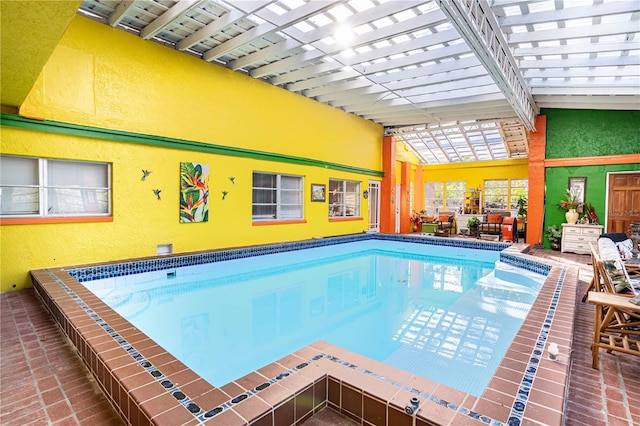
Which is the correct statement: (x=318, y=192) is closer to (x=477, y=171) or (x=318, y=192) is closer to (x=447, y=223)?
(x=447, y=223)

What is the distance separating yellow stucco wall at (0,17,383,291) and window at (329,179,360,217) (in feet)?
6.05

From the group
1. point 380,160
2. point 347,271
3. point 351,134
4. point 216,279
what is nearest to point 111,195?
point 216,279

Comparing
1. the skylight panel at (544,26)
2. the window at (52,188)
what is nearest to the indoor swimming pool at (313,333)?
the window at (52,188)

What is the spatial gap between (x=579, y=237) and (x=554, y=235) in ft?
2.18

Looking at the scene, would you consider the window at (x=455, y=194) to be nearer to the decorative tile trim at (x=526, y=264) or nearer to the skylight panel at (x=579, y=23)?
the decorative tile trim at (x=526, y=264)

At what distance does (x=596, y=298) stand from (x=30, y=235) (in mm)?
7016

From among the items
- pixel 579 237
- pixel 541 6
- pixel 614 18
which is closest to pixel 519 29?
pixel 541 6

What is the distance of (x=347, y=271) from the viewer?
721 centimetres

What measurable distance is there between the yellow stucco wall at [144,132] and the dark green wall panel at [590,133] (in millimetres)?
7056

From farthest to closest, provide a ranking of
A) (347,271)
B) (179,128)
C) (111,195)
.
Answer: (347,271) → (179,128) → (111,195)

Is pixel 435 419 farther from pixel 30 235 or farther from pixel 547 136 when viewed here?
pixel 547 136

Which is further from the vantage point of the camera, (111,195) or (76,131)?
(111,195)

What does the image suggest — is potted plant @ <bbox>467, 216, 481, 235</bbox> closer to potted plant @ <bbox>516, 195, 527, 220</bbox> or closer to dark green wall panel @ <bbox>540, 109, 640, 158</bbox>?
dark green wall panel @ <bbox>540, 109, 640, 158</bbox>

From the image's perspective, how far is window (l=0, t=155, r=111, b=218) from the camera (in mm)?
4977
